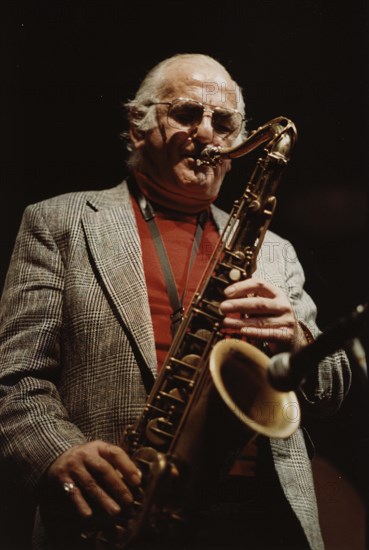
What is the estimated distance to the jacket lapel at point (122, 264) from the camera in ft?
5.54

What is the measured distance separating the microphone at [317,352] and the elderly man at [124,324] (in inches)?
15.3

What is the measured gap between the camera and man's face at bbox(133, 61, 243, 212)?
2072mm

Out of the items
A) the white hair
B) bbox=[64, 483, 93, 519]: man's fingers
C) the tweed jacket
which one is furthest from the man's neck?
bbox=[64, 483, 93, 519]: man's fingers

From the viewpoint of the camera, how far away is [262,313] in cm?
160

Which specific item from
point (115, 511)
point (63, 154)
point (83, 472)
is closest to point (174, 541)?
point (115, 511)

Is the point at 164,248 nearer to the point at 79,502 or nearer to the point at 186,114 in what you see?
the point at 186,114

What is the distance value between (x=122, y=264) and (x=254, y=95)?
1.05m

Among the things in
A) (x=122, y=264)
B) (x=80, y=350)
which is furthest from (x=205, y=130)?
(x=80, y=350)

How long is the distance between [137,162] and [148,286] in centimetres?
63

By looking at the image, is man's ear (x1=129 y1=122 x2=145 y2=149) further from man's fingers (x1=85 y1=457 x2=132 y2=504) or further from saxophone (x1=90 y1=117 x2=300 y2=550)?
man's fingers (x1=85 y1=457 x2=132 y2=504)

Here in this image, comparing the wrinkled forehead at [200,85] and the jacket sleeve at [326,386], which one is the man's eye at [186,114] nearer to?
the wrinkled forehead at [200,85]

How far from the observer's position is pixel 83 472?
1.43m

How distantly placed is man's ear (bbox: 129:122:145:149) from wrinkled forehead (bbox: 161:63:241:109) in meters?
0.17

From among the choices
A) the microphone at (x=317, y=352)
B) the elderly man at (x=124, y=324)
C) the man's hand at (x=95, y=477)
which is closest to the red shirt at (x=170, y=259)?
the elderly man at (x=124, y=324)
